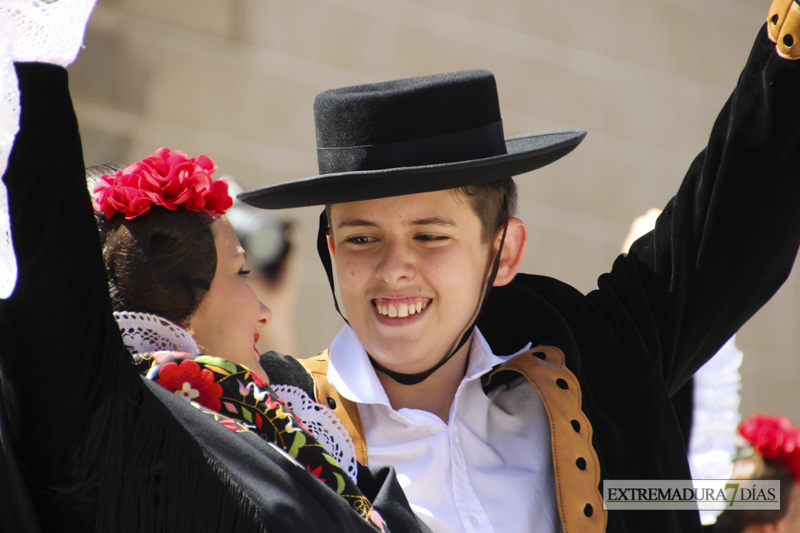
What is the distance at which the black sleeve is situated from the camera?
3.94ft

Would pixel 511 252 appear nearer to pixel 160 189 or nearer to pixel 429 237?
pixel 429 237

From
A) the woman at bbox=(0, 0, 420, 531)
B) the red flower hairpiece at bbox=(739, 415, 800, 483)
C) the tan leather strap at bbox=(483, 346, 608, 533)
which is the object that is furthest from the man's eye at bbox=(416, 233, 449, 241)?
the red flower hairpiece at bbox=(739, 415, 800, 483)

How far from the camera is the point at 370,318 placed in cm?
217

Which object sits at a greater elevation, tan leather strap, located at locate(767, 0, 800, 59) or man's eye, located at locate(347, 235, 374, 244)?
tan leather strap, located at locate(767, 0, 800, 59)

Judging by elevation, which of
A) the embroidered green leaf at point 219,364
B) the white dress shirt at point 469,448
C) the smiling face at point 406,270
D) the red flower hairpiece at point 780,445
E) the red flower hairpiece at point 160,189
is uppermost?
the red flower hairpiece at point 160,189

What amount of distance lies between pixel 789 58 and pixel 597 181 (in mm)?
3686

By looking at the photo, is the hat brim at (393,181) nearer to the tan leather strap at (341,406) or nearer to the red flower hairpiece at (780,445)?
A: the tan leather strap at (341,406)

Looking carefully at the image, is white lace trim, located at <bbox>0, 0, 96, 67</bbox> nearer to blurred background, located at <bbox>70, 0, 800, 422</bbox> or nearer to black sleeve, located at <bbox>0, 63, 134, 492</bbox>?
black sleeve, located at <bbox>0, 63, 134, 492</bbox>

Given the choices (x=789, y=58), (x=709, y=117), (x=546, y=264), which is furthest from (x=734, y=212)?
(x=709, y=117)

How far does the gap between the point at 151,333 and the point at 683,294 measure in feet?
4.01

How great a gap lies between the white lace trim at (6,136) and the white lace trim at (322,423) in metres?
0.81

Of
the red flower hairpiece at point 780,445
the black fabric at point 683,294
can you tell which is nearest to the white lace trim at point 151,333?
the black fabric at point 683,294

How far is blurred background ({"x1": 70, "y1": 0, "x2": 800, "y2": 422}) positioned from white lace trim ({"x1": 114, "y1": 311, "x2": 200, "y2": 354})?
67.8 inches

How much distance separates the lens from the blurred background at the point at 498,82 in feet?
13.9
